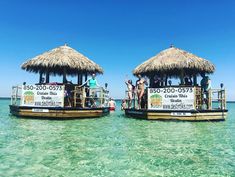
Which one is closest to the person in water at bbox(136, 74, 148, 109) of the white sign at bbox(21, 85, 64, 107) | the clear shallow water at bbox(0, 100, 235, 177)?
the white sign at bbox(21, 85, 64, 107)

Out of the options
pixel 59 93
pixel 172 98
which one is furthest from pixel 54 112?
pixel 172 98

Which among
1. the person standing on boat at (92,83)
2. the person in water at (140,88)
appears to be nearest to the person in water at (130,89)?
the person in water at (140,88)

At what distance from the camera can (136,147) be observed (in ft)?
25.5

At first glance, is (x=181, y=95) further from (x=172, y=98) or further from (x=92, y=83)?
(x=92, y=83)

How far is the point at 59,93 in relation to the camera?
15.4 metres

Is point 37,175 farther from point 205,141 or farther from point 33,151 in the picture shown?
point 205,141

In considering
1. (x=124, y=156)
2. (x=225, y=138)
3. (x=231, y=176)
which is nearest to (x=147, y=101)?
(x=225, y=138)

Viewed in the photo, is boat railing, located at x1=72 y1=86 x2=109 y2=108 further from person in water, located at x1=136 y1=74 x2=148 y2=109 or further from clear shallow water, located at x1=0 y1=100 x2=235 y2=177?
clear shallow water, located at x1=0 y1=100 x2=235 y2=177

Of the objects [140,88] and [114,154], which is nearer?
[114,154]

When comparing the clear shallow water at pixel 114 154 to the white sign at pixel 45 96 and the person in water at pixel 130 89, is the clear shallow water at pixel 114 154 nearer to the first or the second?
the white sign at pixel 45 96

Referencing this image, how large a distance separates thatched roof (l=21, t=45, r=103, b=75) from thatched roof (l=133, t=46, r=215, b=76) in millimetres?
2986

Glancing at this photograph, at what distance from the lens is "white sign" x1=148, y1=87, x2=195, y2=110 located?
15094 millimetres

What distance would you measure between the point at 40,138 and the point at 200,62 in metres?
10.9

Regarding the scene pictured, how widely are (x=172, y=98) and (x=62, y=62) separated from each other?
241 inches
